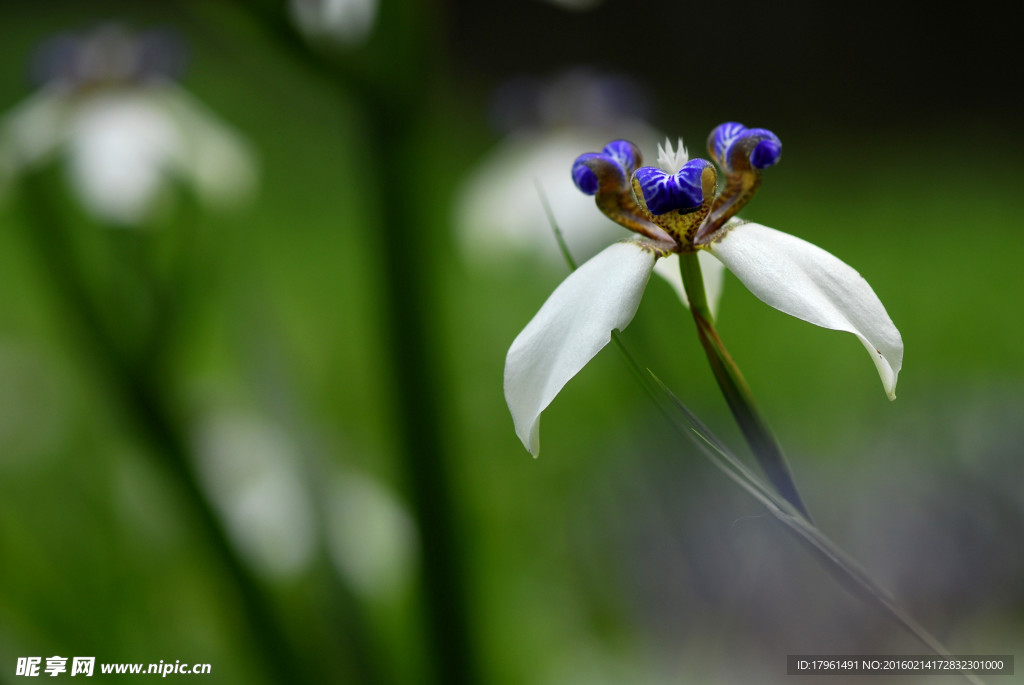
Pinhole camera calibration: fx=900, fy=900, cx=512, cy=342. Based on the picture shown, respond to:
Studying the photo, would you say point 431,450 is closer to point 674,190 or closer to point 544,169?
point 674,190

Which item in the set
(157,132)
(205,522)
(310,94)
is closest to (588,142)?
(157,132)

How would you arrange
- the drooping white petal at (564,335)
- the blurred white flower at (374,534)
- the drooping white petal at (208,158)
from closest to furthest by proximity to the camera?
the drooping white petal at (564,335) < the blurred white flower at (374,534) < the drooping white petal at (208,158)

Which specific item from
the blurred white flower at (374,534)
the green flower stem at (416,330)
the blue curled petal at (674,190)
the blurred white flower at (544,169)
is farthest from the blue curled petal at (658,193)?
the blurred white flower at (544,169)

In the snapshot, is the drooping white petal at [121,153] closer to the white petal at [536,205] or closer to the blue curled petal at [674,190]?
the white petal at [536,205]

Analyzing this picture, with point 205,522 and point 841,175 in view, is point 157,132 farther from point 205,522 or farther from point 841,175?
point 841,175

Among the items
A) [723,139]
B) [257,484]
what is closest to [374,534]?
[257,484]

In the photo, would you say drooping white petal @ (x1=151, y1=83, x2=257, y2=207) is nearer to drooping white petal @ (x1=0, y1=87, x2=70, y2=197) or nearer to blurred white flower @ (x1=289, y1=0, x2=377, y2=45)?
drooping white petal @ (x1=0, y1=87, x2=70, y2=197)

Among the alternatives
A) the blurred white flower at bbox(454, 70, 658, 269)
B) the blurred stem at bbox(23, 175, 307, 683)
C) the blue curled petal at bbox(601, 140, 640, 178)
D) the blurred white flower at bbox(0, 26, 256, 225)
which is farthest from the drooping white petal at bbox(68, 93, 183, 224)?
the blue curled petal at bbox(601, 140, 640, 178)
